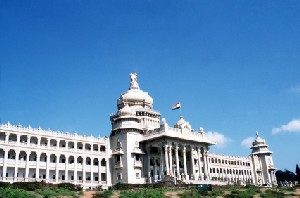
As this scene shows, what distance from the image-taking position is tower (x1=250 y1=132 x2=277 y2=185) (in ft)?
397

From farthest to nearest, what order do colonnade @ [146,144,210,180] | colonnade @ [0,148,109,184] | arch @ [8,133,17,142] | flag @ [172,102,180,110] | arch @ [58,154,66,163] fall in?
flag @ [172,102,180,110], colonnade @ [146,144,210,180], arch @ [58,154,66,163], arch @ [8,133,17,142], colonnade @ [0,148,109,184]

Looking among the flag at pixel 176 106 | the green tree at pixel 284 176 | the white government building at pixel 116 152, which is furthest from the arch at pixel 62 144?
the green tree at pixel 284 176

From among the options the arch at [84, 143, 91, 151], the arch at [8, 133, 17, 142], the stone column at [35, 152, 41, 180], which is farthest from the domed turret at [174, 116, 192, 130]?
the arch at [8, 133, 17, 142]

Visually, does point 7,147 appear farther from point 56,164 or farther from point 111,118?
point 111,118

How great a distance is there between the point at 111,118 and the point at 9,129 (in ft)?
89.6

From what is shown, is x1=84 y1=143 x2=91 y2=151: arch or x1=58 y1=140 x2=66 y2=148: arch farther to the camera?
x1=84 y1=143 x2=91 y2=151: arch

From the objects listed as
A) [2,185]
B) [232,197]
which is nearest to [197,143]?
[232,197]

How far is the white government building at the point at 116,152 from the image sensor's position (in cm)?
7012

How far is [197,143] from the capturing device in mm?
84312

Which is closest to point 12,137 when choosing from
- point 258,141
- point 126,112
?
point 126,112

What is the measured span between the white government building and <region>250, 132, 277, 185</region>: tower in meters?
40.4

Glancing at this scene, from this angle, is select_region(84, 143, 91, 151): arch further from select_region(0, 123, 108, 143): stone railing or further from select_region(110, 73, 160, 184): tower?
select_region(110, 73, 160, 184): tower

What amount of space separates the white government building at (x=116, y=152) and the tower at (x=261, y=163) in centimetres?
4041

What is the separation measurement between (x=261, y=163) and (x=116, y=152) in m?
65.9
